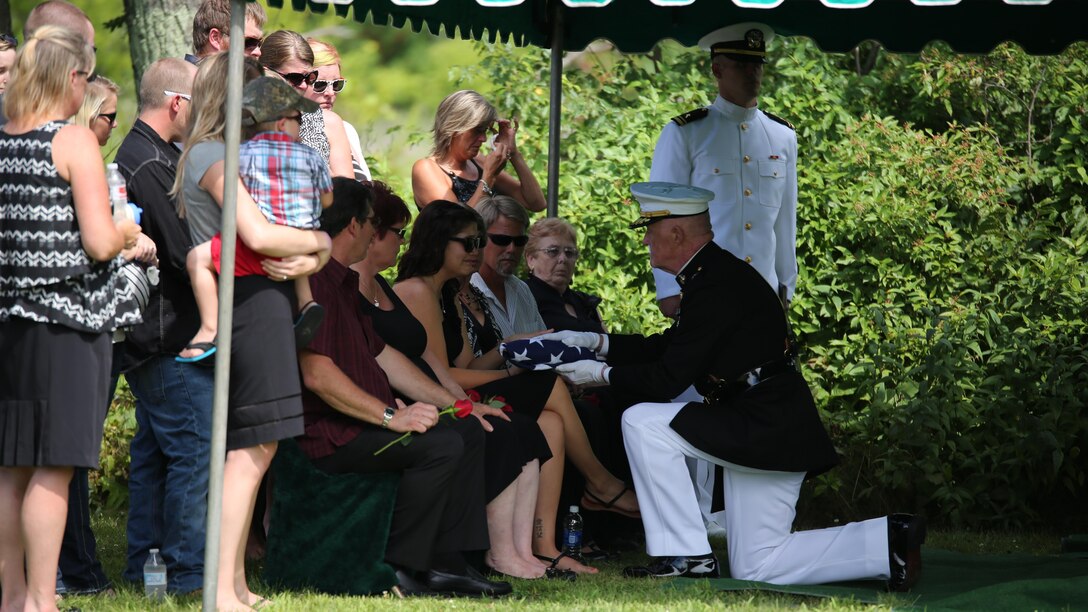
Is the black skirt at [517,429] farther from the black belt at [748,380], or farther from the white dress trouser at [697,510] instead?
the black belt at [748,380]

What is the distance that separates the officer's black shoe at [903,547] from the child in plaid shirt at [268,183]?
2092 mm

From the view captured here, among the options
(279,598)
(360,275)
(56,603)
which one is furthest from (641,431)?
(56,603)

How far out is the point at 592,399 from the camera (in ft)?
19.5

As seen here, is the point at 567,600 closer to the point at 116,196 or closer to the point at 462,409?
the point at 462,409

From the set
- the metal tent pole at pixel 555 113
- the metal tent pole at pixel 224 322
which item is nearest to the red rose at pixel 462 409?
the metal tent pole at pixel 224 322

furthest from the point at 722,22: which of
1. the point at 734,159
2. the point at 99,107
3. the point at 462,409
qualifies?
the point at 99,107

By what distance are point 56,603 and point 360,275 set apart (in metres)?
1.54

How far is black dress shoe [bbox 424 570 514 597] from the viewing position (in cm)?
460

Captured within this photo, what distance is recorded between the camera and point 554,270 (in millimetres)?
6250

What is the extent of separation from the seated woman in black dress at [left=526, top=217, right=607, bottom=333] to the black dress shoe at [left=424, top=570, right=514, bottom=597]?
5.57 ft

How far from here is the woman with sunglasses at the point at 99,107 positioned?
4.62 m

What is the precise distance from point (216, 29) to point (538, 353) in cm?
173

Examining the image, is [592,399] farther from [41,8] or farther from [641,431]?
[41,8]

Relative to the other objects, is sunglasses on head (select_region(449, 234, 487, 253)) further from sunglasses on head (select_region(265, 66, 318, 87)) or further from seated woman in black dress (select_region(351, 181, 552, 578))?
sunglasses on head (select_region(265, 66, 318, 87))
